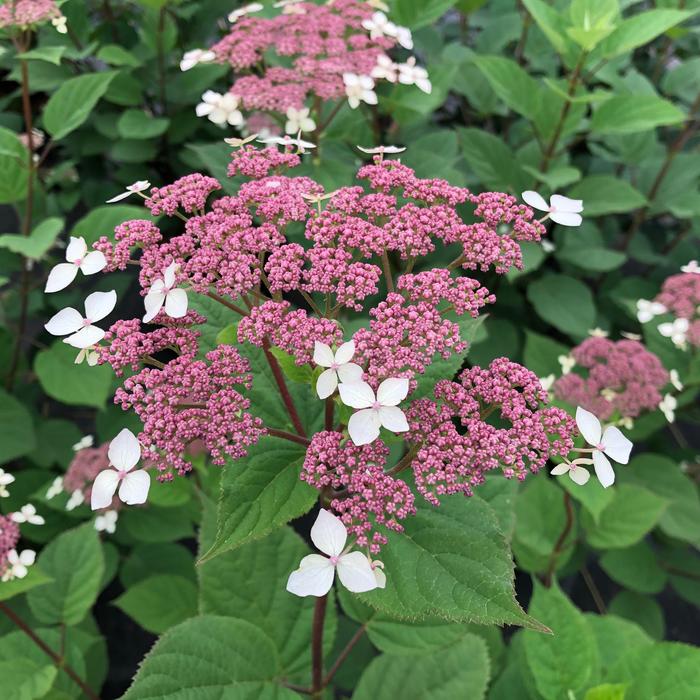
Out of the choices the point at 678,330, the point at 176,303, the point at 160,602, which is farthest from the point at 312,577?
the point at 678,330

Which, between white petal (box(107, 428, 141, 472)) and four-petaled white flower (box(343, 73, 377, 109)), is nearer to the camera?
white petal (box(107, 428, 141, 472))

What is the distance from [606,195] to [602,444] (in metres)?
1.56

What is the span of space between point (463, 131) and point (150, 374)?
1.66 meters

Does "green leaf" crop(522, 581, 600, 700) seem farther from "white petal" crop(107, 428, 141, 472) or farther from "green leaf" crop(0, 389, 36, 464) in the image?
"green leaf" crop(0, 389, 36, 464)

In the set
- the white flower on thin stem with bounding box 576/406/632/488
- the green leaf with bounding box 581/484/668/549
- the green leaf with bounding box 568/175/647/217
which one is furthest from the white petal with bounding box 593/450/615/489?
the green leaf with bounding box 568/175/647/217

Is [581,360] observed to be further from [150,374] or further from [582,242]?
[150,374]

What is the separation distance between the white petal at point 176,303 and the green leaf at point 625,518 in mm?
1563

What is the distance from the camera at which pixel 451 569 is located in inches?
36.0

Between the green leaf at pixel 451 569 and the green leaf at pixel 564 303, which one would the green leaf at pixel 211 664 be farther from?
the green leaf at pixel 564 303

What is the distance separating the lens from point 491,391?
0.91 meters

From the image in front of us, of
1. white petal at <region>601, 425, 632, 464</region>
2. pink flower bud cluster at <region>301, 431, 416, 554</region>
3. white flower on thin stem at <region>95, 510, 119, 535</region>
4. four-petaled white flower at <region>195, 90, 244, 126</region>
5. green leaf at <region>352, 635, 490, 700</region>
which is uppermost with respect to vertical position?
four-petaled white flower at <region>195, 90, 244, 126</region>

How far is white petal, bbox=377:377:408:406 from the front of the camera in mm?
834

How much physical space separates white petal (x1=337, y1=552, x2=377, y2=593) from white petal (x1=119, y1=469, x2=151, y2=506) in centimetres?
30

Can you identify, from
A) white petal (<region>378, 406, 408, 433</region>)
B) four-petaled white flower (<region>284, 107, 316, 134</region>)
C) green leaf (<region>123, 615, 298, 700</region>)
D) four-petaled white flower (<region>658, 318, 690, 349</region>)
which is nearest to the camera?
white petal (<region>378, 406, 408, 433</region>)
